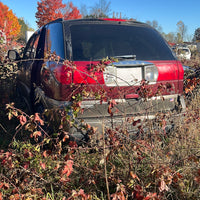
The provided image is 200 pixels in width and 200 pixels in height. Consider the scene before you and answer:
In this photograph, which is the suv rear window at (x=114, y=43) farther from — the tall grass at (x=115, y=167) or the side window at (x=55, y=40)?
the tall grass at (x=115, y=167)

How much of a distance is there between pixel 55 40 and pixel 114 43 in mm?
756

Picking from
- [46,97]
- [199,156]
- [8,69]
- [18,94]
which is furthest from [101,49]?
[8,69]

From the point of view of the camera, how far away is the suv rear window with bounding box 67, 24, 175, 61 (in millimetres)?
2857

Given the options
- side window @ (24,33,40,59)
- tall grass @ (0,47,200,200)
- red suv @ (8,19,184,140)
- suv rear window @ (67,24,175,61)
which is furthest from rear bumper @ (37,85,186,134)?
side window @ (24,33,40,59)

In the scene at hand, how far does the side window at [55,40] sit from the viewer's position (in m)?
2.86

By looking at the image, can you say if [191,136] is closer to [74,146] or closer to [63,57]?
[74,146]

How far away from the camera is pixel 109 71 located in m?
2.70

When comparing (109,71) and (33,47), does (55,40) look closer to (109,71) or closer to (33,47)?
(109,71)

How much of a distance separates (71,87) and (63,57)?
415mm

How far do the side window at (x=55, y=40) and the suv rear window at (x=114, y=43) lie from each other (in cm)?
14

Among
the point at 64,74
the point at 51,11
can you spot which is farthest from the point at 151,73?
the point at 51,11

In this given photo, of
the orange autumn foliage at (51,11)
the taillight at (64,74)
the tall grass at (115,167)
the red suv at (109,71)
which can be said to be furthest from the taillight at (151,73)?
the orange autumn foliage at (51,11)

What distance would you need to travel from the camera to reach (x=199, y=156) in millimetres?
2242

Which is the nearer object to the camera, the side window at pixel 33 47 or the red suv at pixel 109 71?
the red suv at pixel 109 71
